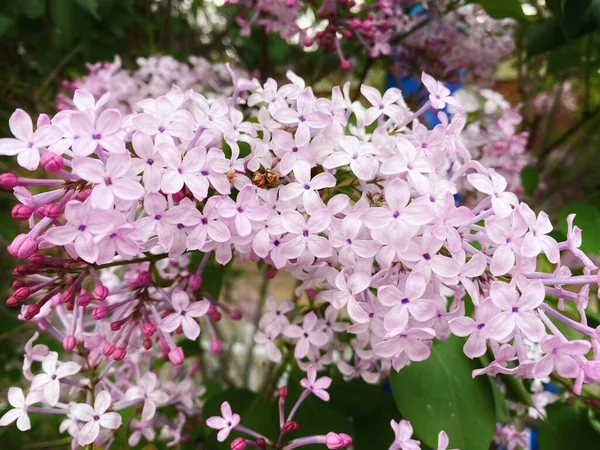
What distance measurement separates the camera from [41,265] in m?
0.45

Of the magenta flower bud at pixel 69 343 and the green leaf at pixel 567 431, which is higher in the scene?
the magenta flower bud at pixel 69 343

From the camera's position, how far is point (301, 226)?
1.40 feet

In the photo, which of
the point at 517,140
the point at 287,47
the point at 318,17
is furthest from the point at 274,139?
the point at 287,47

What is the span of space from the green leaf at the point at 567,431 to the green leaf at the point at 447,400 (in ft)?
0.42

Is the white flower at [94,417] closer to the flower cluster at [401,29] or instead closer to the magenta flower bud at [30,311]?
the magenta flower bud at [30,311]

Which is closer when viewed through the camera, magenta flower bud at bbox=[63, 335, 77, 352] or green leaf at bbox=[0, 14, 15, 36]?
magenta flower bud at bbox=[63, 335, 77, 352]

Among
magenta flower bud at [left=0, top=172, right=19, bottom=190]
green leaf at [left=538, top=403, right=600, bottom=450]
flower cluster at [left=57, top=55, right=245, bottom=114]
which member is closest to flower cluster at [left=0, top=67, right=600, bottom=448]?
magenta flower bud at [left=0, top=172, right=19, bottom=190]

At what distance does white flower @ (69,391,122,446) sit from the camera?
1.59ft

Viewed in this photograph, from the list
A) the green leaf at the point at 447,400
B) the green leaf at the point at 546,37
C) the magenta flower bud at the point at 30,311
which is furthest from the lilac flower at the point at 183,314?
the green leaf at the point at 546,37

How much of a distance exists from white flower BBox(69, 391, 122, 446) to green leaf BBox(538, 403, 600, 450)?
49 centimetres

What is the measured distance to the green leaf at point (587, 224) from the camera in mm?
651

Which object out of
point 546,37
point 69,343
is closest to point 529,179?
point 546,37

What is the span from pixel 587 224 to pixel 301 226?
1.55ft

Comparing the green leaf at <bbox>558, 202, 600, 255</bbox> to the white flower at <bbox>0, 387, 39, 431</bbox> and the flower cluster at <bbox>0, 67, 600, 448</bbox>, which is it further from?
the white flower at <bbox>0, 387, 39, 431</bbox>
